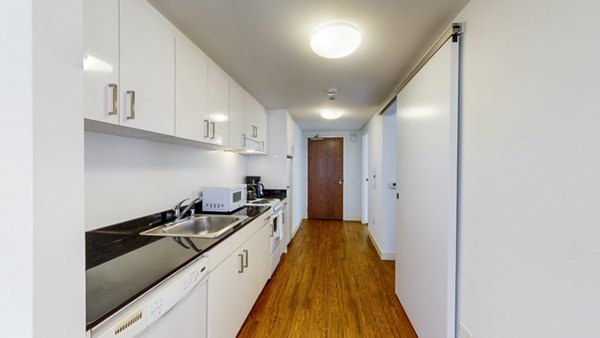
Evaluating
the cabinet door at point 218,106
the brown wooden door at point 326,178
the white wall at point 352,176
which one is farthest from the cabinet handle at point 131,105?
the brown wooden door at point 326,178

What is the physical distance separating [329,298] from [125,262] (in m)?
1.91

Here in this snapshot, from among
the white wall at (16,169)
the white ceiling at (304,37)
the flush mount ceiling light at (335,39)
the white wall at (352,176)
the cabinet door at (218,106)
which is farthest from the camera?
the white wall at (352,176)

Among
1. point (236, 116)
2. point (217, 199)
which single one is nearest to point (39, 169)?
point (217, 199)

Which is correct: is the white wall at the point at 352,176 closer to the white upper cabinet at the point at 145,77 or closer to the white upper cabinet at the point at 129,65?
the white upper cabinet at the point at 145,77

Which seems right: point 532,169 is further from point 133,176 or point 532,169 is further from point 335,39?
point 133,176

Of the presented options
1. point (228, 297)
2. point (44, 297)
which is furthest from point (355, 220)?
point (44, 297)

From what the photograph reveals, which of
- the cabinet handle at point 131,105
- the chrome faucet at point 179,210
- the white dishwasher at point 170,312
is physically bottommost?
the white dishwasher at point 170,312

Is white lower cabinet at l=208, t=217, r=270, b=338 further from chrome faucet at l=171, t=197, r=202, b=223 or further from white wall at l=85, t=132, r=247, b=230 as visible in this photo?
white wall at l=85, t=132, r=247, b=230

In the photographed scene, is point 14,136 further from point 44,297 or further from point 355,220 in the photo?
point 355,220

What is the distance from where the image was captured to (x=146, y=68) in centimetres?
120

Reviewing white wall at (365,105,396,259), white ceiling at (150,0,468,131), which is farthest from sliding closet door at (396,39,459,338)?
white wall at (365,105,396,259)

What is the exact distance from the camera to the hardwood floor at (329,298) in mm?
1862

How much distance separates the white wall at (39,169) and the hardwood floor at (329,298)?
65.5 inches

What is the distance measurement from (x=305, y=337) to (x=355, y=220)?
162 inches
